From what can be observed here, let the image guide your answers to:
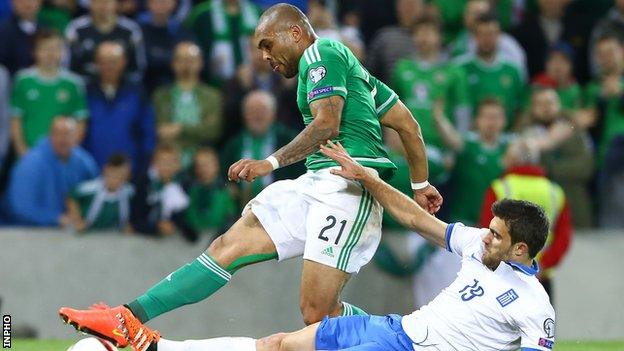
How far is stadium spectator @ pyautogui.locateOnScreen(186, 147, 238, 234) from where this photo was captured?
13.4m

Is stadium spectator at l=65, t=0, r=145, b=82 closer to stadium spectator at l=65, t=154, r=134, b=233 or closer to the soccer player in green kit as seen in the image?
stadium spectator at l=65, t=154, r=134, b=233

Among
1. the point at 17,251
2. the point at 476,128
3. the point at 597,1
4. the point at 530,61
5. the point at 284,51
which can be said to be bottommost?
the point at 17,251

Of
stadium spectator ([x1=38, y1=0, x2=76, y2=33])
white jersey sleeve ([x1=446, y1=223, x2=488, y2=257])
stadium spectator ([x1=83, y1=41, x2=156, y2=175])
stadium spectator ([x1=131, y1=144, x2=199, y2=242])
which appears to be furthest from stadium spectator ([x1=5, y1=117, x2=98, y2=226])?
white jersey sleeve ([x1=446, y1=223, x2=488, y2=257])

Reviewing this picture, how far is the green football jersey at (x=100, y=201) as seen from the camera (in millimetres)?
13406

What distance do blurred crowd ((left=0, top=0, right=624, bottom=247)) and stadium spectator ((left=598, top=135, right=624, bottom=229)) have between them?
0.02m

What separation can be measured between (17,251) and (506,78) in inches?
221

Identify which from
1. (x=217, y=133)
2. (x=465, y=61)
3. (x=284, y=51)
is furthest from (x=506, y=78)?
(x=284, y=51)

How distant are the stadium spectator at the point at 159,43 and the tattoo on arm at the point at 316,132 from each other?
6.58 metres

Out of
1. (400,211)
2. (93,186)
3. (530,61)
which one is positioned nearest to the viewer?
(400,211)

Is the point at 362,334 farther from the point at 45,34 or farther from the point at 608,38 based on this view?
the point at 608,38

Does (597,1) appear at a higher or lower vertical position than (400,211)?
higher

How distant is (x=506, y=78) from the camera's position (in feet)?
49.5

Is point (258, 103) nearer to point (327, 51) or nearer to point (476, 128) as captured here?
point (476, 128)

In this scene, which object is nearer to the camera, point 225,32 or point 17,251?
point 17,251
